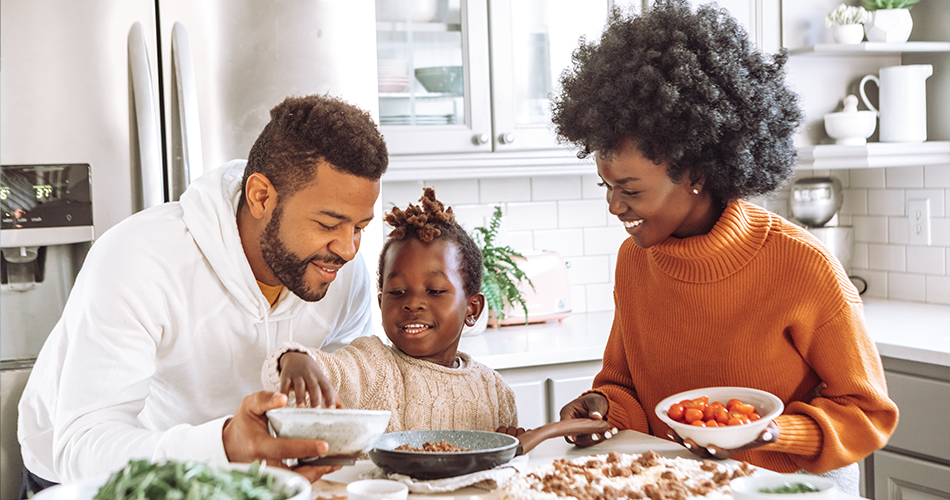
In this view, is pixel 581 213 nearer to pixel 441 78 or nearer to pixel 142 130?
pixel 441 78

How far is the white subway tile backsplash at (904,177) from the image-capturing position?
3.12 metres

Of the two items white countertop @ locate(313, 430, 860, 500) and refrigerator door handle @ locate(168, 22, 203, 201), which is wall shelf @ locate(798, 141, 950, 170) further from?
refrigerator door handle @ locate(168, 22, 203, 201)

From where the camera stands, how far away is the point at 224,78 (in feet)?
7.16

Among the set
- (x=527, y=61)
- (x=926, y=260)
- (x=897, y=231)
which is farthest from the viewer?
(x=897, y=231)

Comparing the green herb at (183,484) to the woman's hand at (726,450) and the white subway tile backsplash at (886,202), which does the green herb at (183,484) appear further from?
the white subway tile backsplash at (886,202)

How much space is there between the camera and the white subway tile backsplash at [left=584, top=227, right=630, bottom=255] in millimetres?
3424

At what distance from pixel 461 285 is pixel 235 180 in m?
0.54

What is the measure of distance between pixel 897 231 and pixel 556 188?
136 centimetres

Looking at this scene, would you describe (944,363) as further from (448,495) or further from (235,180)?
(235,180)

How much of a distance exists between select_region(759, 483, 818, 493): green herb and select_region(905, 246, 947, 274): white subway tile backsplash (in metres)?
2.43

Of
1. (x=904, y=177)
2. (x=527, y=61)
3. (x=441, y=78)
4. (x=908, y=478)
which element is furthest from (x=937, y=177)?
(x=441, y=78)

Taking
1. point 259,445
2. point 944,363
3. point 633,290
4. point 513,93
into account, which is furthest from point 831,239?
point 259,445

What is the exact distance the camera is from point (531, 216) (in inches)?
131

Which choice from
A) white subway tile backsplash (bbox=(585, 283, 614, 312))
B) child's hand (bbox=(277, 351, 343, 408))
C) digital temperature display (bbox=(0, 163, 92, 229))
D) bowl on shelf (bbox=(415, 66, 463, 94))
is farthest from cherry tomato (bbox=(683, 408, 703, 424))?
white subway tile backsplash (bbox=(585, 283, 614, 312))
